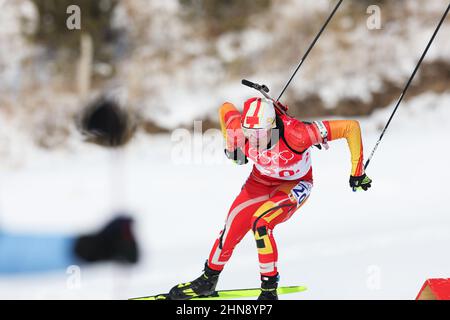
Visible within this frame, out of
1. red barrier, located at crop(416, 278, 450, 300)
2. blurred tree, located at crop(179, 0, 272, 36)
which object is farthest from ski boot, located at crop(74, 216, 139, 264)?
blurred tree, located at crop(179, 0, 272, 36)

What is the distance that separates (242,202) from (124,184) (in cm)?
477

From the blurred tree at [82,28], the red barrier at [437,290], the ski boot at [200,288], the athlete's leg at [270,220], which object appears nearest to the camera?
the red barrier at [437,290]

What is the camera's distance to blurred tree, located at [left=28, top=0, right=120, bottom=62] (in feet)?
A: 39.1

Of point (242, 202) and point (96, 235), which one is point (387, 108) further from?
point (242, 202)

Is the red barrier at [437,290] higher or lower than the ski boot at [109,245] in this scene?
higher

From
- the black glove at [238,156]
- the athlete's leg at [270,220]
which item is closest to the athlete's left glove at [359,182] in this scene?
the athlete's leg at [270,220]

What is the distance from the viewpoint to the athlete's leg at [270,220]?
4387 millimetres

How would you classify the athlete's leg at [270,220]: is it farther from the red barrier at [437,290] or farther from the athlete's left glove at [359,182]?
the red barrier at [437,290]

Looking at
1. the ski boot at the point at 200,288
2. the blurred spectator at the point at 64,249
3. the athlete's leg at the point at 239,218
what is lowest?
the blurred spectator at the point at 64,249

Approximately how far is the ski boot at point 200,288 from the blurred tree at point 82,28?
26.7 ft

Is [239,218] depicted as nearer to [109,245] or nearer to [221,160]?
[109,245]

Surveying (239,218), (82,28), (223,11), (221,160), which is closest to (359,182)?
Result: (239,218)

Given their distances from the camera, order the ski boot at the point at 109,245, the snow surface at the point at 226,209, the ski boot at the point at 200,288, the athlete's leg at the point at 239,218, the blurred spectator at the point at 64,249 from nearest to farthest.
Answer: the athlete's leg at the point at 239,218 < the ski boot at the point at 200,288 < the snow surface at the point at 226,209 < the blurred spectator at the point at 64,249 < the ski boot at the point at 109,245

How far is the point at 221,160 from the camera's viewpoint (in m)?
9.55
